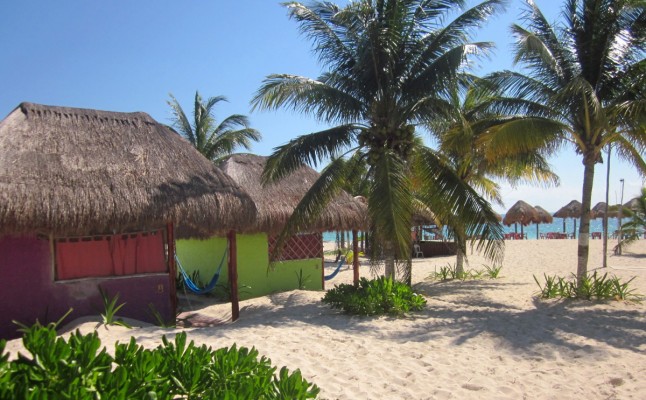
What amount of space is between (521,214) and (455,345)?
81.4 ft

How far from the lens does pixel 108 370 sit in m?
2.32

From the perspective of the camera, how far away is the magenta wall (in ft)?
19.6

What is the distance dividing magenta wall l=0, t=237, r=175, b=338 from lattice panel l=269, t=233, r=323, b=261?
3.83 metres

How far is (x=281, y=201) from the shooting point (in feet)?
30.1

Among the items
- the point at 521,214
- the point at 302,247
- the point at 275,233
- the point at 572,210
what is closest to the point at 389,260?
the point at 275,233

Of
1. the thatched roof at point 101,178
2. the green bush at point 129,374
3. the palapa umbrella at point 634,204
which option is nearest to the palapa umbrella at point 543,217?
the palapa umbrella at point 634,204

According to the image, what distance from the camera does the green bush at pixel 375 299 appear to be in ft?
21.5

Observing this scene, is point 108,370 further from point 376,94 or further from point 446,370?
point 376,94

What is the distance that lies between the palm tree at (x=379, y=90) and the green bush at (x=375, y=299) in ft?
1.89

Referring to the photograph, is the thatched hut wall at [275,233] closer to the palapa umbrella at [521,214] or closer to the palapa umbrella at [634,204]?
the palapa umbrella at [634,204]

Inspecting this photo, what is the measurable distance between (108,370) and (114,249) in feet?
15.9

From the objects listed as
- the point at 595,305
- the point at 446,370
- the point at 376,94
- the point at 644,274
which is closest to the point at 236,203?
the point at 376,94

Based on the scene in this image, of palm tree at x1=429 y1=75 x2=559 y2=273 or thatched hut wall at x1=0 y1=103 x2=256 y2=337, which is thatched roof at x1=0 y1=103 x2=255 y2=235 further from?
palm tree at x1=429 y1=75 x2=559 y2=273

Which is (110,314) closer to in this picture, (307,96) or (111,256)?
(111,256)
